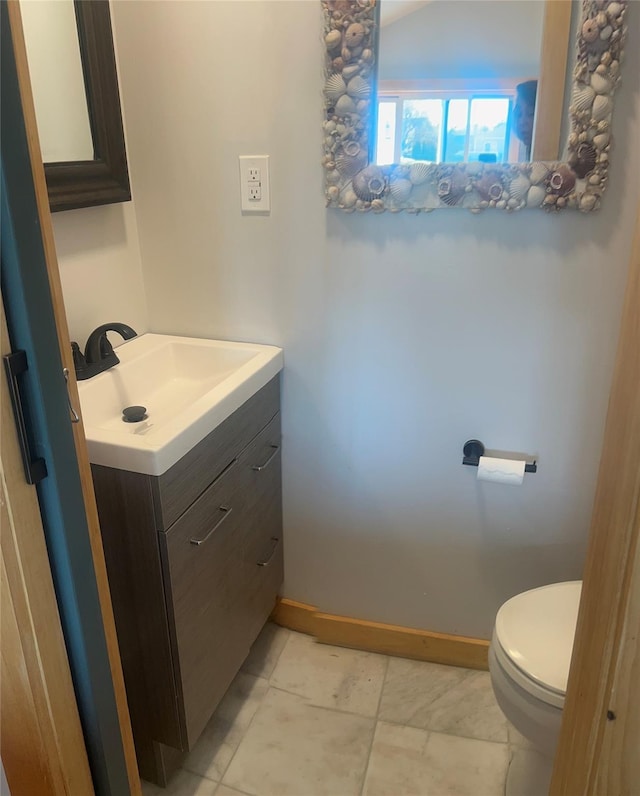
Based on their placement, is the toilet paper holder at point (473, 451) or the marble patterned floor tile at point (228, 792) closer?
the marble patterned floor tile at point (228, 792)

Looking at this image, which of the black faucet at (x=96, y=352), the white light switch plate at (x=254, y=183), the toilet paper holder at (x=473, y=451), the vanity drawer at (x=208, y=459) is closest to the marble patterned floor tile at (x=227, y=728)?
the vanity drawer at (x=208, y=459)

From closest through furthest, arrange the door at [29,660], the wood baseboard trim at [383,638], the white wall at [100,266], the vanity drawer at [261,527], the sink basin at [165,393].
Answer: the door at [29,660] → the sink basin at [165,393] → the white wall at [100,266] → the vanity drawer at [261,527] → the wood baseboard trim at [383,638]

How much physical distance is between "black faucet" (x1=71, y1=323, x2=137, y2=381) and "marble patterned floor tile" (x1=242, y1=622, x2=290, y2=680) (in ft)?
3.32

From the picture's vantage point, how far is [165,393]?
171 centimetres

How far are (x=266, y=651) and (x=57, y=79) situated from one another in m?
1.68

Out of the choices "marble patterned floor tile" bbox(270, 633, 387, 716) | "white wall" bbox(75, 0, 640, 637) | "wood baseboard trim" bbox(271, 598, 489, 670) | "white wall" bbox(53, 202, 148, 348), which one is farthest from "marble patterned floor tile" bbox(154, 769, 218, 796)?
"white wall" bbox(53, 202, 148, 348)

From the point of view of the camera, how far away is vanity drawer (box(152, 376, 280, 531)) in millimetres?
1241

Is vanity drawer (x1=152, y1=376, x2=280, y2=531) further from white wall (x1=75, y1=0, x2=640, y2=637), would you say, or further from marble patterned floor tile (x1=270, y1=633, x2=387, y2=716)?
marble patterned floor tile (x1=270, y1=633, x2=387, y2=716)

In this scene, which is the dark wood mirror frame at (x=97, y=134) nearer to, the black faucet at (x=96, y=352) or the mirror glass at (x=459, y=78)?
the black faucet at (x=96, y=352)

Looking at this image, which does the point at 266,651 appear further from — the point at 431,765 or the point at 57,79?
the point at 57,79

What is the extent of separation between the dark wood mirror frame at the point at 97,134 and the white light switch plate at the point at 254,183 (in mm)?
313

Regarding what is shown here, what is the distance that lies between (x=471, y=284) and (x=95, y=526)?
1.05m

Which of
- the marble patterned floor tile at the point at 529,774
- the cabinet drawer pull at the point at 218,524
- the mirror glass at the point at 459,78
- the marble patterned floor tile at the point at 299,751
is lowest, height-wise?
the marble patterned floor tile at the point at 299,751

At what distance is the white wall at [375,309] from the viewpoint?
4.91 feet
